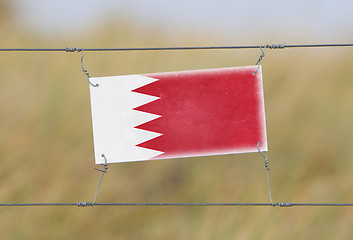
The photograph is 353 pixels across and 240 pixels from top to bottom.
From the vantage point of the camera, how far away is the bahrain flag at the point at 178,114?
A: 7.89 ft

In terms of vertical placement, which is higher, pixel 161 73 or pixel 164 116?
pixel 161 73

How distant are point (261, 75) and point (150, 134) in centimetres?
66

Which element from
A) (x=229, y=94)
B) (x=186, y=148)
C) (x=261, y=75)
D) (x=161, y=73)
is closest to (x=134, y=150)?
(x=186, y=148)

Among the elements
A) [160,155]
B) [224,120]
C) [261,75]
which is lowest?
[160,155]

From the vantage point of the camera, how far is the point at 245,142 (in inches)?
94.7

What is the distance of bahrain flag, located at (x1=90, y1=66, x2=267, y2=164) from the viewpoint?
2406mm

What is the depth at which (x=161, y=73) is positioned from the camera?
2.45 m

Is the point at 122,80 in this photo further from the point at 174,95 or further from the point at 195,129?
the point at 195,129

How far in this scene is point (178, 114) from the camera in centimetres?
245

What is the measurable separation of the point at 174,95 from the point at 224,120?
298mm

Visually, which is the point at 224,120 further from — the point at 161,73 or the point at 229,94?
the point at 161,73

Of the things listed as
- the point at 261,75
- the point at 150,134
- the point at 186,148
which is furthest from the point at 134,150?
the point at 261,75

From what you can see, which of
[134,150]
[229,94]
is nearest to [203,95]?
[229,94]

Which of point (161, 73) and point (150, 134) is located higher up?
point (161, 73)
